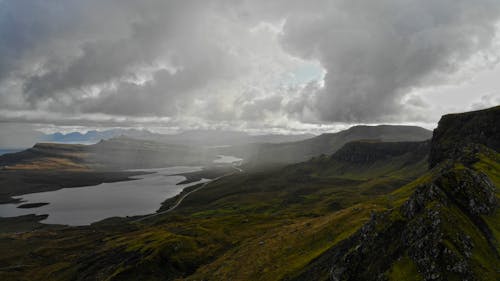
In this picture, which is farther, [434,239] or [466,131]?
[466,131]

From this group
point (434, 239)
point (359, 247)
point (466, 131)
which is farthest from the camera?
point (466, 131)

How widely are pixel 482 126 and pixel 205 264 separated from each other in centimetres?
15041

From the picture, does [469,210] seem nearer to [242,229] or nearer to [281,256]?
[281,256]

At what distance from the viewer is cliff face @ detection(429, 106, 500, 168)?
441 feet

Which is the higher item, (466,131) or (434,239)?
(466,131)

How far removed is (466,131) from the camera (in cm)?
15700

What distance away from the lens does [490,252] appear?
29.3 m

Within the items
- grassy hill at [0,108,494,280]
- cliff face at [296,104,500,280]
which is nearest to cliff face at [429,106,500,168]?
grassy hill at [0,108,494,280]

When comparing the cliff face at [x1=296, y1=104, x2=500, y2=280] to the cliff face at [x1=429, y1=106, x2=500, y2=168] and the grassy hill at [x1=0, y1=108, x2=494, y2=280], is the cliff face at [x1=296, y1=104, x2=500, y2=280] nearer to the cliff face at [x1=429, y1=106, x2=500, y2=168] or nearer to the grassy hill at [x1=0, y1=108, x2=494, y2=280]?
the grassy hill at [x1=0, y1=108, x2=494, y2=280]

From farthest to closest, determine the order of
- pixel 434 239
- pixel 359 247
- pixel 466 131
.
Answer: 1. pixel 466 131
2. pixel 359 247
3. pixel 434 239

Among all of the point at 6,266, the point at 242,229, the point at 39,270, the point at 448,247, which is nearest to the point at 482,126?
the point at 242,229

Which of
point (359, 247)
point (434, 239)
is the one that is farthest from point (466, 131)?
point (434, 239)

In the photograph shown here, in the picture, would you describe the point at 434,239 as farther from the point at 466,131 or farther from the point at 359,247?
the point at 466,131

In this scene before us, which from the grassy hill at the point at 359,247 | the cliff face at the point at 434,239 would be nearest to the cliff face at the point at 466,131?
the grassy hill at the point at 359,247
